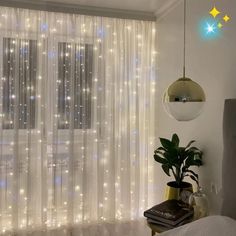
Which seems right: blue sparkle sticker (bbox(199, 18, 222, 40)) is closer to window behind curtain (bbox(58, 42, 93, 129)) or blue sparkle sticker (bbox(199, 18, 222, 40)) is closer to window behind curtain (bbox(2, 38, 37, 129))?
window behind curtain (bbox(58, 42, 93, 129))

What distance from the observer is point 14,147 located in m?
2.96

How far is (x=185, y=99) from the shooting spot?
2078 mm

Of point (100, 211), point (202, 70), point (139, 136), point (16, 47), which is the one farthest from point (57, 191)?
point (202, 70)

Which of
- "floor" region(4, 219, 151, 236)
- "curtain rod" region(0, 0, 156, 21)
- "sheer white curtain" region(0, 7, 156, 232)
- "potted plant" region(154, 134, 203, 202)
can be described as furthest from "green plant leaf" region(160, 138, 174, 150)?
"curtain rod" region(0, 0, 156, 21)

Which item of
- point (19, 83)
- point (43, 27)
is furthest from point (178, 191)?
point (43, 27)

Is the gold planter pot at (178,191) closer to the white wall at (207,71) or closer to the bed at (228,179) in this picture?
the white wall at (207,71)

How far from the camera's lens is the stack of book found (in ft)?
6.82

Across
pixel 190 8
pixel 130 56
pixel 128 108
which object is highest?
pixel 190 8

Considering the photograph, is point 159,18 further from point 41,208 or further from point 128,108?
point 41,208

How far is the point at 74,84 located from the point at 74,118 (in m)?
0.35

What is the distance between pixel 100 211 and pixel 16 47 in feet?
6.09

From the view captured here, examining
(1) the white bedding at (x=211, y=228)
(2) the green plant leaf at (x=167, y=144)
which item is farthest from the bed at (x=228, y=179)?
(2) the green plant leaf at (x=167, y=144)

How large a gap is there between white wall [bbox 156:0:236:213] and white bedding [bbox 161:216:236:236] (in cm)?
71

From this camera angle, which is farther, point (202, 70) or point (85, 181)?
point (85, 181)
